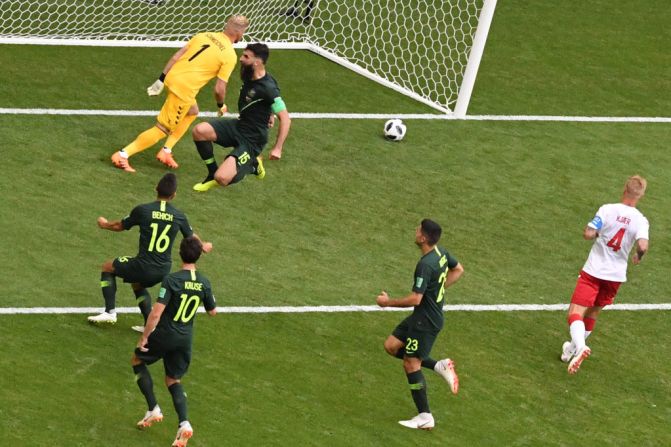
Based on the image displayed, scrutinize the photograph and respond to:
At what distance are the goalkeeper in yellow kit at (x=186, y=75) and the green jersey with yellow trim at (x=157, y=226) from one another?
14.2 feet

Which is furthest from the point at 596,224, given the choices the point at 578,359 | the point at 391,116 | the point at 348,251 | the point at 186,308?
the point at 391,116

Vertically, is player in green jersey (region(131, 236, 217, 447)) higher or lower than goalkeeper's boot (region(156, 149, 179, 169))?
higher

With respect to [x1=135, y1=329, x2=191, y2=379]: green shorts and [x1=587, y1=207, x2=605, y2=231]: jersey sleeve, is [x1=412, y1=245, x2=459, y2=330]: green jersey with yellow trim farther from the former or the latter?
[x1=135, y1=329, x2=191, y2=379]: green shorts

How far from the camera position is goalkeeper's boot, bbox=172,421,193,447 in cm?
1275

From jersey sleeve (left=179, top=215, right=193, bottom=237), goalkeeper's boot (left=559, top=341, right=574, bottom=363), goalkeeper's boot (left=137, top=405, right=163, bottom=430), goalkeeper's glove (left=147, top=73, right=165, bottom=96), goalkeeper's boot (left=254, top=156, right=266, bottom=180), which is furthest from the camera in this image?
goalkeeper's glove (left=147, top=73, right=165, bottom=96)

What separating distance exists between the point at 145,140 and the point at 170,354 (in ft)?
19.4

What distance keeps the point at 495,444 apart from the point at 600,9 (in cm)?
1388

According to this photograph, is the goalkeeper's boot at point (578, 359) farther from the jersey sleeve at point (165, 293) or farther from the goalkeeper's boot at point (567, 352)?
the jersey sleeve at point (165, 293)

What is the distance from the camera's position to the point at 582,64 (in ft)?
77.6

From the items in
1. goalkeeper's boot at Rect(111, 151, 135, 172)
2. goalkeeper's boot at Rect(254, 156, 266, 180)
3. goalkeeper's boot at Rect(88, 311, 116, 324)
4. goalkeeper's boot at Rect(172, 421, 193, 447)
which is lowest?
goalkeeper's boot at Rect(88, 311, 116, 324)

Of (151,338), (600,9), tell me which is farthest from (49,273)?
(600,9)

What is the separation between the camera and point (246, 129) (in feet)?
57.3

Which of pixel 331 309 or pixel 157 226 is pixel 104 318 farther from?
pixel 331 309

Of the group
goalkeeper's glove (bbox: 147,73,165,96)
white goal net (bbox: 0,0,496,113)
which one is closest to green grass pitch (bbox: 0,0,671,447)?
white goal net (bbox: 0,0,496,113)
